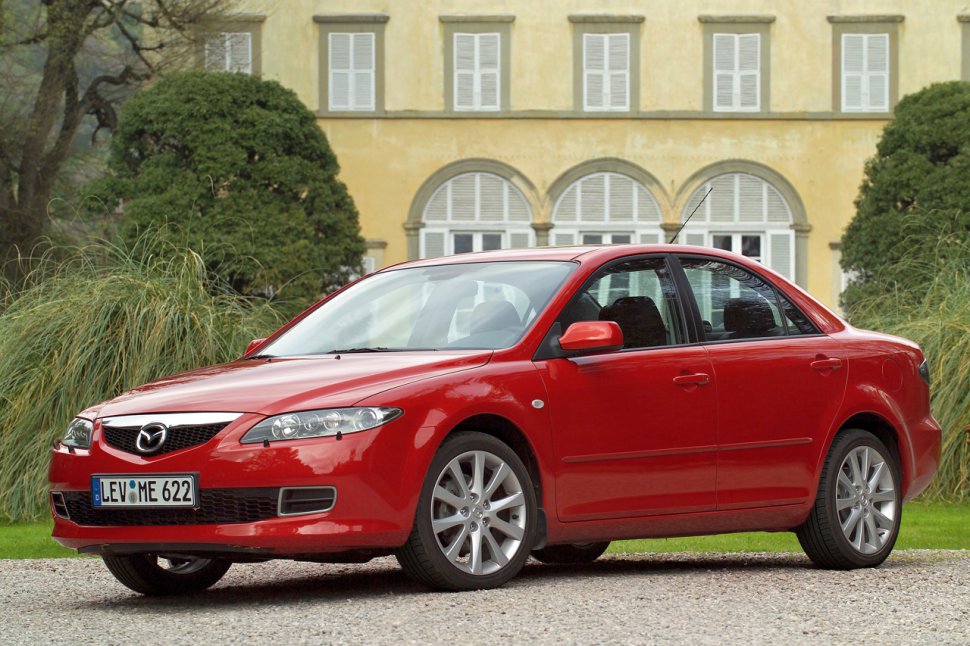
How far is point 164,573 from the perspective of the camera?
8.22 metres

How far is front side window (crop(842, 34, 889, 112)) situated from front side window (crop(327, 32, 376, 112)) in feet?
34.5

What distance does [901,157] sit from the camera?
30172mm

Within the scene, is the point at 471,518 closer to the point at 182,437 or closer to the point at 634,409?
the point at 634,409

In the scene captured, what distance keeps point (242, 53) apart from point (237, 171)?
9.02 metres

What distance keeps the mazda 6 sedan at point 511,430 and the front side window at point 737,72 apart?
31364mm

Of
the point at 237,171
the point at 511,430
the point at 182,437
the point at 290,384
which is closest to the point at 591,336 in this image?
the point at 511,430

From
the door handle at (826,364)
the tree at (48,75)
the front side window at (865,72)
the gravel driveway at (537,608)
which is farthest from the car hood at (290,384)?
the front side window at (865,72)

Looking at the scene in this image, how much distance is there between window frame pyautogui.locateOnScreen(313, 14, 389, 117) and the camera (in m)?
40.2

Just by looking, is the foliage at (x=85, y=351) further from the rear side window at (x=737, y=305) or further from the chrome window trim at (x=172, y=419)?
the chrome window trim at (x=172, y=419)

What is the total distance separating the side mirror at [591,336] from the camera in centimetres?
786

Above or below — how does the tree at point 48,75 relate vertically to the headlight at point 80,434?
above

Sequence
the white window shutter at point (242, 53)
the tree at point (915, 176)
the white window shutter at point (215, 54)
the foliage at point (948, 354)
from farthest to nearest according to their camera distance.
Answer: the white window shutter at point (242, 53) < the white window shutter at point (215, 54) < the tree at point (915, 176) < the foliage at point (948, 354)

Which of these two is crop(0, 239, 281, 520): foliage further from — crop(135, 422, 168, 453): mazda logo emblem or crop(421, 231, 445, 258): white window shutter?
crop(421, 231, 445, 258): white window shutter

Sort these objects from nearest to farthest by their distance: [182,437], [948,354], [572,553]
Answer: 1. [182,437]
2. [572,553]
3. [948,354]
